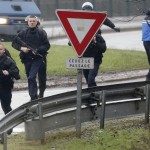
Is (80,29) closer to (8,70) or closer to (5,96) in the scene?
(8,70)

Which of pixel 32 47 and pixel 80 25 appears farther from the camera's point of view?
pixel 32 47

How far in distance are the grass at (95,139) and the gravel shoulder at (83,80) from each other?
301 inches

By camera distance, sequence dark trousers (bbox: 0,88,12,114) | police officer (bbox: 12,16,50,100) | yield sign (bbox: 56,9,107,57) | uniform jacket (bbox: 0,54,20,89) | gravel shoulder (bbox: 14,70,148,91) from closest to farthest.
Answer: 1. yield sign (bbox: 56,9,107,57)
2. uniform jacket (bbox: 0,54,20,89)
3. dark trousers (bbox: 0,88,12,114)
4. police officer (bbox: 12,16,50,100)
5. gravel shoulder (bbox: 14,70,148,91)

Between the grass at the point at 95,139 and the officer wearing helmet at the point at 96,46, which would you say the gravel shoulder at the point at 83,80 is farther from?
the grass at the point at 95,139

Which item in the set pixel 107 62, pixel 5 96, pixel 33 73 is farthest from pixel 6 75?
pixel 107 62

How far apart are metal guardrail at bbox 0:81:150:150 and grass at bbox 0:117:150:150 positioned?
0.16 metres

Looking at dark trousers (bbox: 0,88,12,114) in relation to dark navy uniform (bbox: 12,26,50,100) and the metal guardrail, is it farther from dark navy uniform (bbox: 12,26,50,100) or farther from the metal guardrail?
dark navy uniform (bbox: 12,26,50,100)

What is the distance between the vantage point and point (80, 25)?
30.0 feet

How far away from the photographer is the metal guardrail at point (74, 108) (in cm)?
940

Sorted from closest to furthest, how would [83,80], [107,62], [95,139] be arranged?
[95,139], [83,80], [107,62]

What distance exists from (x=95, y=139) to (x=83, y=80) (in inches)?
364

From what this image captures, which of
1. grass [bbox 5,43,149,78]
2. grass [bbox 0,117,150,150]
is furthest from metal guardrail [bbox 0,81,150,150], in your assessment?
grass [bbox 5,43,149,78]

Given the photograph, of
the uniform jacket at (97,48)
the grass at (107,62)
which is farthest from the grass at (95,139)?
the grass at (107,62)

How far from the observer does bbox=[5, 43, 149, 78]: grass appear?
66.9 feet
